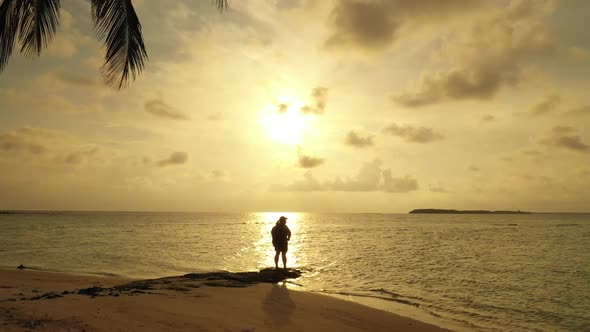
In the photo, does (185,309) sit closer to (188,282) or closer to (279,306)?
(279,306)

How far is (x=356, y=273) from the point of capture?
22.9m

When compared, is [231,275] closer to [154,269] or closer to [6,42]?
[154,269]

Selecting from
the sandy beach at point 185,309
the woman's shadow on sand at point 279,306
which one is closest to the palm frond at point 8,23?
the sandy beach at point 185,309

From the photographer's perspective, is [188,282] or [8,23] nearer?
[8,23]

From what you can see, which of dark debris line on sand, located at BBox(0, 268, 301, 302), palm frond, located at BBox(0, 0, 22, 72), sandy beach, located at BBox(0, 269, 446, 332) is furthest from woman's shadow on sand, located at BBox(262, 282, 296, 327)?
palm frond, located at BBox(0, 0, 22, 72)

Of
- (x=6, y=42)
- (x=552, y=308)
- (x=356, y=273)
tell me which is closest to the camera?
(x=6, y=42)

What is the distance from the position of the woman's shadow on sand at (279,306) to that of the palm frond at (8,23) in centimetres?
800

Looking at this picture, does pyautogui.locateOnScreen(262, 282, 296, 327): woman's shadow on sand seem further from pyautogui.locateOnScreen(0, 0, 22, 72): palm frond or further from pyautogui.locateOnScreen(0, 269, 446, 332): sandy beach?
pyautogui.locateOnScreen(0, 0, 22, 72): palm frond

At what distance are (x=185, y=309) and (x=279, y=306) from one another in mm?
3116

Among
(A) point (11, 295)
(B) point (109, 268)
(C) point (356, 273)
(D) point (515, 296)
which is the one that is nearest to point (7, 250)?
(B) point (109, 268)

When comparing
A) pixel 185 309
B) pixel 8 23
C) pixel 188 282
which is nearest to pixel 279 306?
pixel 185 309

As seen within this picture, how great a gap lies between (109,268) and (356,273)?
1489 centimetres

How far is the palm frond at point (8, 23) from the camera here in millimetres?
6949

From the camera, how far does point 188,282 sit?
14422 mm
